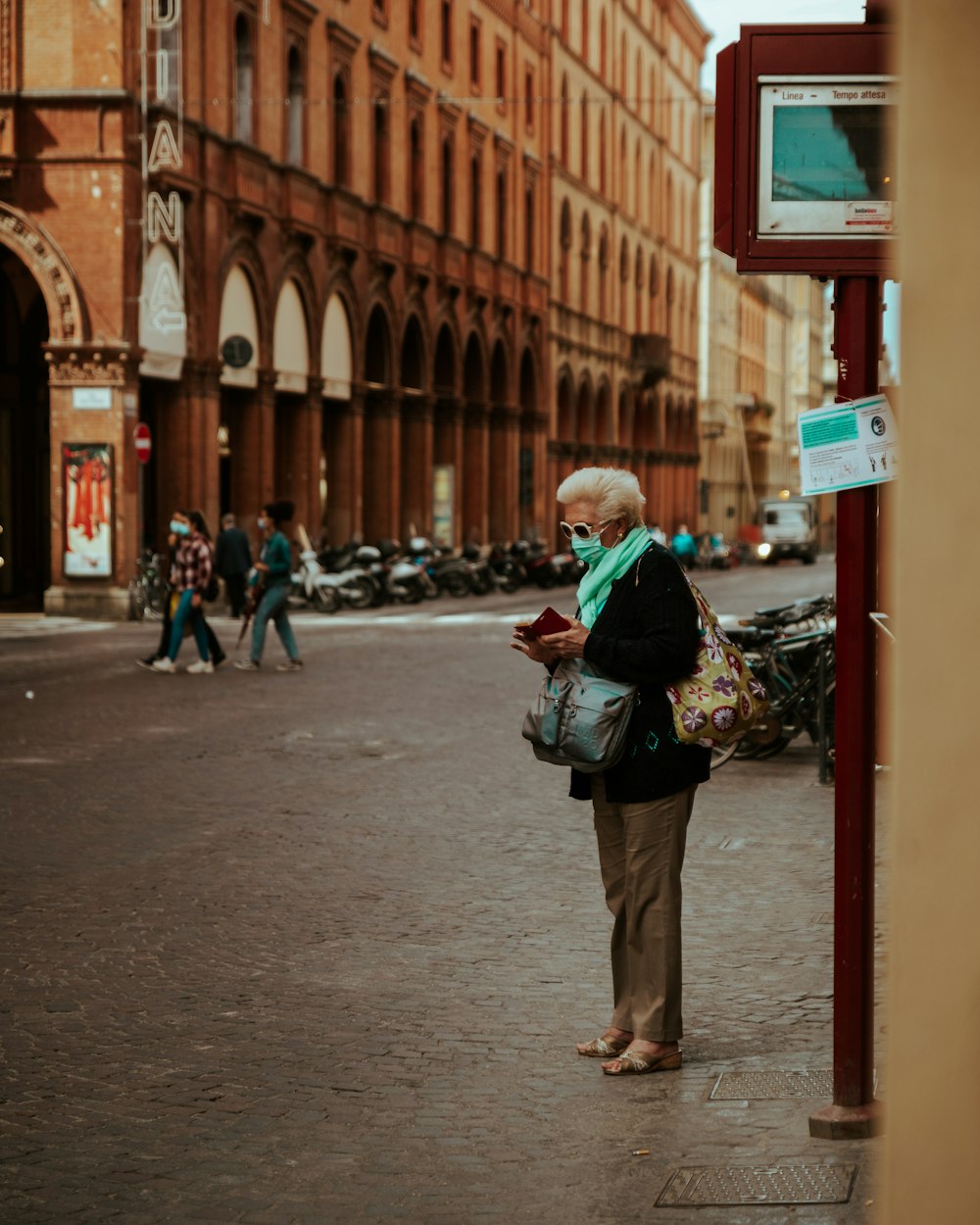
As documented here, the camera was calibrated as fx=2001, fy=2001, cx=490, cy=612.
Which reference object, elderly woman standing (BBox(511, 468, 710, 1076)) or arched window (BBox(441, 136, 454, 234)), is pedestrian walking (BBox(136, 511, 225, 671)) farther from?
arched window (BBox(441, 136, 454, 234))

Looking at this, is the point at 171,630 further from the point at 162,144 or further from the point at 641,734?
the point at 641,734

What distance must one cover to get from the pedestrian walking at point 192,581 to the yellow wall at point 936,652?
1708 cm

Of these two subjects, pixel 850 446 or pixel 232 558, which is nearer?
pixel 850 446

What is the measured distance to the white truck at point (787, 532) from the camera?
73625mm

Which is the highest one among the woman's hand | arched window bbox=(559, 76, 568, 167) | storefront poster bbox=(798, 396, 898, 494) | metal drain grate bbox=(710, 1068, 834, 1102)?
arched window bbox=(559, 76, 568, 167)

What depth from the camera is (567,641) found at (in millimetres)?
5805

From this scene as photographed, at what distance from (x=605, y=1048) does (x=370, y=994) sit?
3.64 feet

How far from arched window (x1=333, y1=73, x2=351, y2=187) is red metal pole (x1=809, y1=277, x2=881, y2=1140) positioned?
37.0 meters

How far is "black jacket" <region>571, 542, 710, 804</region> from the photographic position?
18.7 feet

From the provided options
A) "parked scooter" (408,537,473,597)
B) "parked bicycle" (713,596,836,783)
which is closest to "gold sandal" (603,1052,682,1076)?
"parked bicycle" (713,596,836,783)

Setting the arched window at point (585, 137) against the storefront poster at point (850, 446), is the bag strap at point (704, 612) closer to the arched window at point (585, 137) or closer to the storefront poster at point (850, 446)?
the storefront poster at point (850, 446)

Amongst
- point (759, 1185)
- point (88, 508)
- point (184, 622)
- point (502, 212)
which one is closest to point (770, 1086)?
point (759, 1185)

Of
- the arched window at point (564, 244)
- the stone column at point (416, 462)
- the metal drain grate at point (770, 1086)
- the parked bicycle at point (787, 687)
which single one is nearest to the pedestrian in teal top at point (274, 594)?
the parked bicycle at point (787, 687)

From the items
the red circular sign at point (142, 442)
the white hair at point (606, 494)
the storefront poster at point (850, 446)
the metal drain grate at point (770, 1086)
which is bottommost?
the metal drain grate at point (770, 1086)
